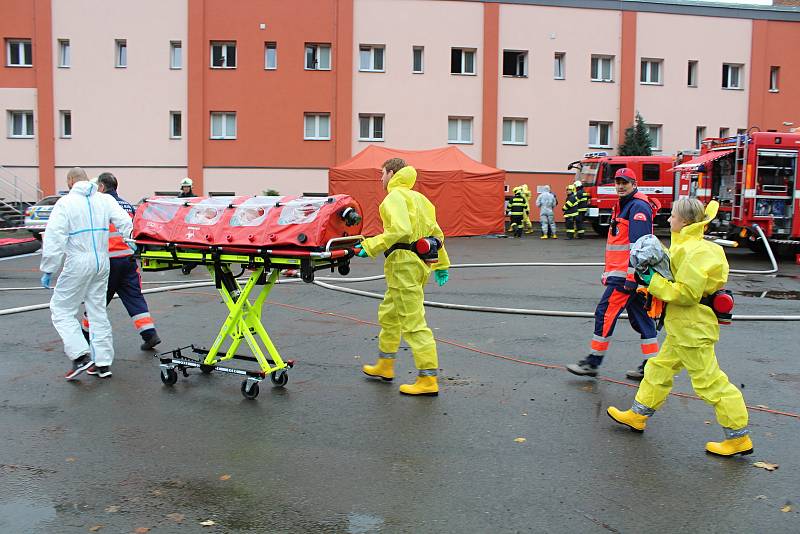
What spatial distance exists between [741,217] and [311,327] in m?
12.7

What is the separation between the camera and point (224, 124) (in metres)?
33.7

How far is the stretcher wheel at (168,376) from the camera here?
6562 millimetres

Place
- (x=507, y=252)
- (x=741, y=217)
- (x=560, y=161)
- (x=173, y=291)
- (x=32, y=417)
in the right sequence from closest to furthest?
(x=32, y=417) → (x=173, y=291) → (x=741, y=217) → (x=507, y=252) → (x=560, y=161)

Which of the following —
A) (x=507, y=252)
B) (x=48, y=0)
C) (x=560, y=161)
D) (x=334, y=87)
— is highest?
(x=48, y=0)

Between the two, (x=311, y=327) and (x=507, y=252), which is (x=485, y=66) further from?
(x=311, y=327)

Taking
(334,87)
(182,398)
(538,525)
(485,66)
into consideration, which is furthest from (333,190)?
(538,525)

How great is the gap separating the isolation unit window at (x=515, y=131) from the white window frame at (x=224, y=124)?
39.3ft

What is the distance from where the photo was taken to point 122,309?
10.3 meters

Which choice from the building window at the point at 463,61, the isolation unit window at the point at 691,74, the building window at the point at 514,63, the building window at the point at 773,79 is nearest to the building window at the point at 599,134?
the building window at the point at 514,63

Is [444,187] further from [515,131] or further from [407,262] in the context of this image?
[407,262]

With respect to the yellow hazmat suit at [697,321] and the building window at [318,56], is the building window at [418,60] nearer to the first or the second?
the building window at [318,56]

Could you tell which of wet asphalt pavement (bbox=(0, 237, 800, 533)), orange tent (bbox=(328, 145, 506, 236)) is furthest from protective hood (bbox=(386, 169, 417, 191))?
orange tent (bbox=(328, 145, 506, 236))

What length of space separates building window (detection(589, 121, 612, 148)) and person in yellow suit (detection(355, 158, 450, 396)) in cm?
3033

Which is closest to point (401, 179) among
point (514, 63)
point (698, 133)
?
point (514, 63)
